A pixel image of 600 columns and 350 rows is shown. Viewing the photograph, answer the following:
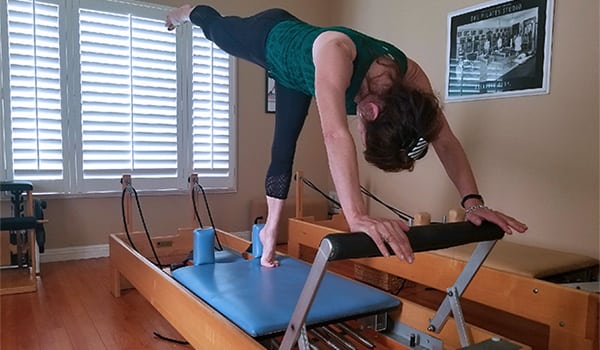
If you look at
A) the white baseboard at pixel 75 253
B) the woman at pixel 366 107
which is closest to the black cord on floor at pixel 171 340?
the woman at pixel 366 107

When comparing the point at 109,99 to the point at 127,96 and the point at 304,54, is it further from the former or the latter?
the point at 304,54

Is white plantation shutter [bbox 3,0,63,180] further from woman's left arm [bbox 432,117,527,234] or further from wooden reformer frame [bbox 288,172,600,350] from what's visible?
woman's left arm [bbox 432,117,527,234]

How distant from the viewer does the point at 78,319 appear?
2.02 m

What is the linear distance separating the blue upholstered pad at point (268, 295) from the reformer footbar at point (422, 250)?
202mm

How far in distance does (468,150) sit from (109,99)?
2563 millimetres

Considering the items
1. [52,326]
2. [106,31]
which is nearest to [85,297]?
[52,326]

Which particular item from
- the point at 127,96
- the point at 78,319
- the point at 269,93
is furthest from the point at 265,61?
the point at 269,93

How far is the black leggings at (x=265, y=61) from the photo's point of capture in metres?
1.57

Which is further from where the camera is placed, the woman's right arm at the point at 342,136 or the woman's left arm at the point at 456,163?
the woman's left arm at the point at 456,163

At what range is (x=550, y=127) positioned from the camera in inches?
97.2

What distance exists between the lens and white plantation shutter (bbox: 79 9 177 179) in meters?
3.11

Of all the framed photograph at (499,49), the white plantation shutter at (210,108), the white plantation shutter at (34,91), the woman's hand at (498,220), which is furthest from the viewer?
the white plantation shutter at (210,108)

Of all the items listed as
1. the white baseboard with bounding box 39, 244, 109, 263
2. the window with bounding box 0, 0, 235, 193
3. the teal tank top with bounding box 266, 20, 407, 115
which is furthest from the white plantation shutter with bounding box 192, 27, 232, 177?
the teal tank top with bounding box 266, 20, 407, 115

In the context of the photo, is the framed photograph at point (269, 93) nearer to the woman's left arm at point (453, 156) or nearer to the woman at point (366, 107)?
the woman at point (366, 107)
